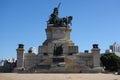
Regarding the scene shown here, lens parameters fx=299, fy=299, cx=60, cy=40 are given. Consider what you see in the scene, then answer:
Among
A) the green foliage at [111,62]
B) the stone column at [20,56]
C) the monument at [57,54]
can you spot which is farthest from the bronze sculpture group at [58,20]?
the green foliage at [111,62]

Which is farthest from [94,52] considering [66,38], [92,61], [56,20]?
[56,20]

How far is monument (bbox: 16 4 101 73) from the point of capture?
6351cm

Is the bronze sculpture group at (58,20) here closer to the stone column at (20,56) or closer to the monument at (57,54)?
the monument at (57,54)

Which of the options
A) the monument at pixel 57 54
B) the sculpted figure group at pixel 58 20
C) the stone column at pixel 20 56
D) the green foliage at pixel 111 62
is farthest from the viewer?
the green foliage at pixel 111 62

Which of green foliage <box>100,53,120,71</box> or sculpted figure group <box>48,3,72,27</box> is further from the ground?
sculpted figure group <box>48,3,72,27</box>

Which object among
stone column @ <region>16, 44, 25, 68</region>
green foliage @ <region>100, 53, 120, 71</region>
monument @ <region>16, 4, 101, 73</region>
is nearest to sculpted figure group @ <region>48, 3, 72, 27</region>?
monument @ <region>16, 4, 101, 73</region>

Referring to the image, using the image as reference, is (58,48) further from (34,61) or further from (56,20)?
(56,20)

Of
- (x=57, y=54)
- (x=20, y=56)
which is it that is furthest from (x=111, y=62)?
(x=20, y=56)

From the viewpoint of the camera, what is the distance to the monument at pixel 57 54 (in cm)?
6351

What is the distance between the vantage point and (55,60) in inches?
2518

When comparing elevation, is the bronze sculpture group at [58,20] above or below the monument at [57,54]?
above

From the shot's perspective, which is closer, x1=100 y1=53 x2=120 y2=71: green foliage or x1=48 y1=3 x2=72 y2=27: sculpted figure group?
x1=48 y1=3 x2=72 y2=27: sculpted figure group

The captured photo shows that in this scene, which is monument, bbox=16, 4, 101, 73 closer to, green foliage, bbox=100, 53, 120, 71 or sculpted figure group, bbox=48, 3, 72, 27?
sculpted figure group, bbox=48, 3, 72, 27

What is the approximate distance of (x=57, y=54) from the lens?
67.5 metres
